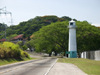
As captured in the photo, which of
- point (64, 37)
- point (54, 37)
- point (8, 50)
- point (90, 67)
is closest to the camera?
point (90, 67)

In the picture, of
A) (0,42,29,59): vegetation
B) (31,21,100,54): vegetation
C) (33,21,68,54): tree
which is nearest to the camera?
(0,42,29,59): vegetation

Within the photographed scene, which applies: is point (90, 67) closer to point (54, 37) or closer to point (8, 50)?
point (8, 50)

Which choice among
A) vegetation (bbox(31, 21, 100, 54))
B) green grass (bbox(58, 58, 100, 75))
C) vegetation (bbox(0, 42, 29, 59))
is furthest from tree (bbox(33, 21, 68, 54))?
green grass (bbox(58, 58, 100, 75))

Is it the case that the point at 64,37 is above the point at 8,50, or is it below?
above

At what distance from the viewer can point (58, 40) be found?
76688 millimetres

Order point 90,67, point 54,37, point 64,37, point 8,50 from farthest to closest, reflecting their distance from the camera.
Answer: point 54,37 < point 64,37 < point 8,50 < point 90,67

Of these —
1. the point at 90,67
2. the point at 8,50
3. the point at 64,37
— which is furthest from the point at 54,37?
the point at 90,67

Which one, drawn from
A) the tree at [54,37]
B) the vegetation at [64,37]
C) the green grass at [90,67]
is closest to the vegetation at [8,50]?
the green grass at [90,67]

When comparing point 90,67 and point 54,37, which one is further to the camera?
point 54,37

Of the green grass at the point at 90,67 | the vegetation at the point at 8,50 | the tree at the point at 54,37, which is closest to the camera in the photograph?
the green grass at the point at 90,67

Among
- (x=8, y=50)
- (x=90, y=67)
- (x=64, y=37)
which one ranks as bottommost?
(x=90, y=67)

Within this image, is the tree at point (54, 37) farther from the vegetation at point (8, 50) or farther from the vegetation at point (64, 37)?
the vegetation at point (8, 50)

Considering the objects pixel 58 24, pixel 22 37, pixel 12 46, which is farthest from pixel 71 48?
pixel 22 37

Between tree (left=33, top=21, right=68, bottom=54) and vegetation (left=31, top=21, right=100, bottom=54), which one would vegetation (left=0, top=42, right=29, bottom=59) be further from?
vegetation (left=31, top=21, right=100, bottom=54)
